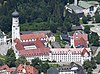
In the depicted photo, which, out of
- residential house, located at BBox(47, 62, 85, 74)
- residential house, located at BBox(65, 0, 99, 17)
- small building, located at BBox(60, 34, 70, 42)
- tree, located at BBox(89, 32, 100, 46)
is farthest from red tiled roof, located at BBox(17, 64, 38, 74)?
residential house, located at BBox(65, 0, 99, 17)

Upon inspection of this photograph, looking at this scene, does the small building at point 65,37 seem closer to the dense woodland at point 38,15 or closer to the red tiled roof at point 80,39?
the red tiled roof at point 80,39

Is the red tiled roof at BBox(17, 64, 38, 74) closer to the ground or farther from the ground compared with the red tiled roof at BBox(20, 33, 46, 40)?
closer to the ground

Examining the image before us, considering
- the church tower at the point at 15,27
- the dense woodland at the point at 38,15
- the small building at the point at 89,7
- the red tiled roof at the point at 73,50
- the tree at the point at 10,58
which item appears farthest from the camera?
the small building at the point at 89,7

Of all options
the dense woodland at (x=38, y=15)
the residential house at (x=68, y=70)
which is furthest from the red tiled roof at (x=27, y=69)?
the dense woodland at (x=38, y=15)

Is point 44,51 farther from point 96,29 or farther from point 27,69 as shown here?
point 96,29

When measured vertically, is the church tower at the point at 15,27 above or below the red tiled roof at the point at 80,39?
above

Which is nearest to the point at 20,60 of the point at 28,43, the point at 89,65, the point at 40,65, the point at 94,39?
the point at 40,65

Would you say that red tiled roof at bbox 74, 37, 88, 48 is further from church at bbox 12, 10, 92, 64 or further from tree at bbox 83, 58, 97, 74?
tree at bbox 83, 58, 97, 74
